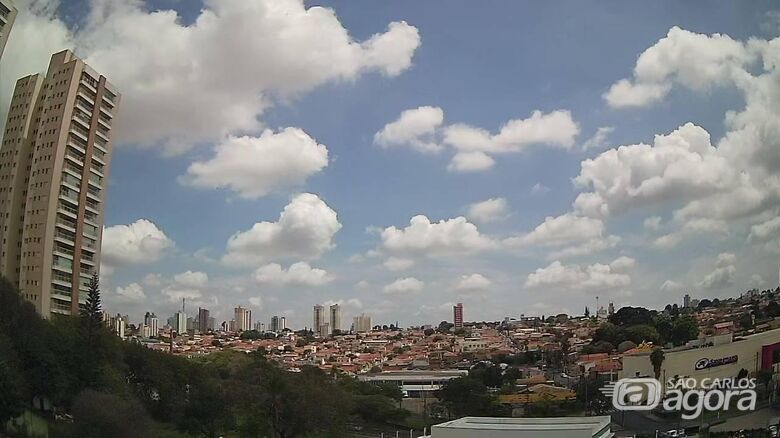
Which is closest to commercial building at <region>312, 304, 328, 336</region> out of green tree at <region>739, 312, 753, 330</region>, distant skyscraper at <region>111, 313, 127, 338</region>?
distant skyscraper at <region>111, 313, 127, 338</region>

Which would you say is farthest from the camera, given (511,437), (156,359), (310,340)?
(310,340)

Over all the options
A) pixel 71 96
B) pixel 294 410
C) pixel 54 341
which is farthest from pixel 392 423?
pixel 71 96

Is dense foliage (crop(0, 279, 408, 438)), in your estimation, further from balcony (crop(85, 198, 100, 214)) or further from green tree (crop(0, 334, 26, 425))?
balcony (crop(85, 198, 100, 214))

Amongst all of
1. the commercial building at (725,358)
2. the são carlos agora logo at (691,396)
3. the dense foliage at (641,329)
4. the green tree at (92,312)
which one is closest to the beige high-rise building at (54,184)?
the green tree at (92,312)

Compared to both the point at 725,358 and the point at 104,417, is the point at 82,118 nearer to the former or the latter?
the point at 104,417

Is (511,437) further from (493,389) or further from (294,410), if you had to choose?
(493,389)

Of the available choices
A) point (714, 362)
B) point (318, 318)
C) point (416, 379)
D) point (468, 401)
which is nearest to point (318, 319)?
point (318, 318)
